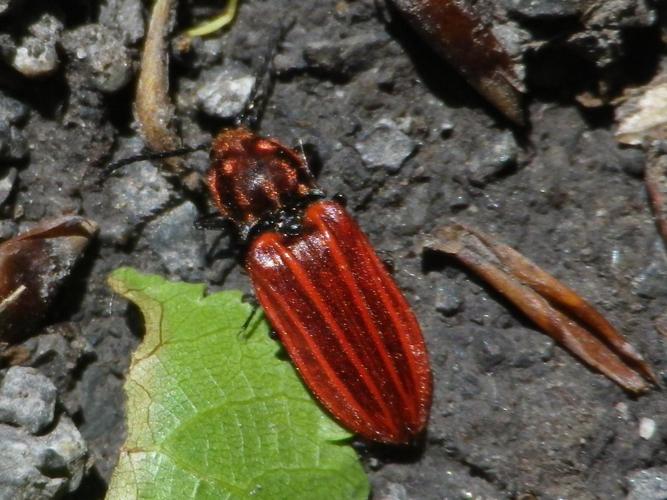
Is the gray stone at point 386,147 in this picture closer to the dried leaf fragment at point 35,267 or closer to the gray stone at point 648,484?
the dried leaf fragment at point 35,267

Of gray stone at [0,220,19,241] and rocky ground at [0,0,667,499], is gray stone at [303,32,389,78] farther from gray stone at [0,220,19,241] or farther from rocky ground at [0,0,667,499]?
gray stone at [0,220,19,241]

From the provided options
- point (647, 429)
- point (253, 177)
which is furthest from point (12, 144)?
point (647, 429)

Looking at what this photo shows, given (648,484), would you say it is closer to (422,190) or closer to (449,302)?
(449,302)

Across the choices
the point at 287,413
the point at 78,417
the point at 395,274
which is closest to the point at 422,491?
the point at 287,413

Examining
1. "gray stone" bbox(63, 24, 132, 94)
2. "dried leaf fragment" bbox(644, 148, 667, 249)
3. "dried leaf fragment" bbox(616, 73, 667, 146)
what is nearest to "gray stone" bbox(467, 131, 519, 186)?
"dried leaf fragment" bbox(616, 73, 667, 146)

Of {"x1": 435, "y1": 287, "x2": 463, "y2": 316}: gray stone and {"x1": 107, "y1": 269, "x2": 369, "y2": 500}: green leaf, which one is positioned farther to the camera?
{"x1": 435, "y1": 287, "x2": 463, "y2": 316}: gray stone

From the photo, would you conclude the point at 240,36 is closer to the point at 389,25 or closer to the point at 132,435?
the point at 389,25
